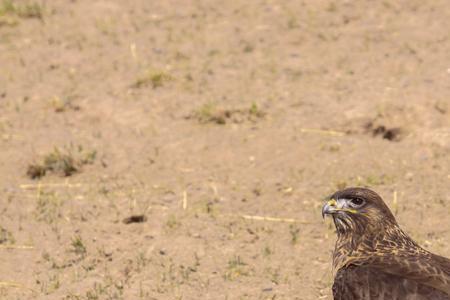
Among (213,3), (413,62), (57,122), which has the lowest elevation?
(57,122)

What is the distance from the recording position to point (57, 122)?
37.0 feet

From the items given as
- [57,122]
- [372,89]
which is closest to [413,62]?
[372,89]

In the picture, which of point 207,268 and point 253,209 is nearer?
point 207,268

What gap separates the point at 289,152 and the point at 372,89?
1.57 metres

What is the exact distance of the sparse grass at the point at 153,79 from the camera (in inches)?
466

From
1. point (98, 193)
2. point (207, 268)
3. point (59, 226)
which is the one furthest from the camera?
point (98, 193)

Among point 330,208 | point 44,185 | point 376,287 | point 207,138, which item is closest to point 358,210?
point 330,208

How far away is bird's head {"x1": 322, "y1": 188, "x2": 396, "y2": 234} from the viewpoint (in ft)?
24.0

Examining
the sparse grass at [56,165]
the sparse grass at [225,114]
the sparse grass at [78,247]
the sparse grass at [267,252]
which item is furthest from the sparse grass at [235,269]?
the sparse grass at [225,114]

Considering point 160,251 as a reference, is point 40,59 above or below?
above

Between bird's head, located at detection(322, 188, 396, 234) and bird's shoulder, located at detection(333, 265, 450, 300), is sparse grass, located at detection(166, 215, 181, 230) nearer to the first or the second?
bird's head, located at detection(322, 188, 396, 234)

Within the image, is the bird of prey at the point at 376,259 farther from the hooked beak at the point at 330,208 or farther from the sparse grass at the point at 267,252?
the sparse grass at the point at 267,252

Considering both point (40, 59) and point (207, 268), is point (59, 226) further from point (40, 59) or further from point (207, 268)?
point (40, 59)

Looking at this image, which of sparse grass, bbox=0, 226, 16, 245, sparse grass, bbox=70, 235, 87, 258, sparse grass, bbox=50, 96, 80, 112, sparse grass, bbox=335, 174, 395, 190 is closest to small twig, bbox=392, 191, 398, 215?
sparse grass, bbox=335, 174, 395, 190
